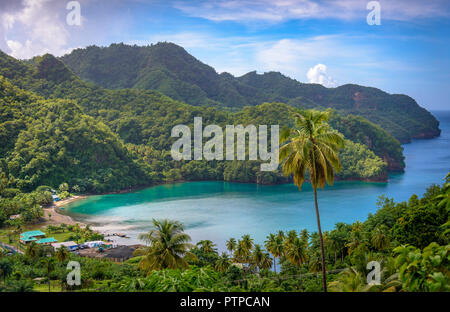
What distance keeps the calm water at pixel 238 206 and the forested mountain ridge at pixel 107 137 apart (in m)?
3.21

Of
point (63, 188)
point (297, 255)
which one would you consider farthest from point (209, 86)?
point (297, 255)

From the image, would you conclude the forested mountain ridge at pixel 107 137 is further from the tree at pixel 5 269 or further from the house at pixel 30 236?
the tree at pixel 5 269

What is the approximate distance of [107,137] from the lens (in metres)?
57.4

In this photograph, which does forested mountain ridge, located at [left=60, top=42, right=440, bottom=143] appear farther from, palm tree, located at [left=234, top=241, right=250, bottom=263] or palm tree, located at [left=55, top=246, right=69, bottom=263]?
palm tree, located at [left=55, top=246, right=69, bottom=263]

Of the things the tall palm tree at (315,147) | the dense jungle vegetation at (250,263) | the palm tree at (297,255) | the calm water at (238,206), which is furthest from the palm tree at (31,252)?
the tall palm tree at (315,147)

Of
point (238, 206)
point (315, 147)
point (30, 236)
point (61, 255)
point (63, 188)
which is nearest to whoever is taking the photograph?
point (315, 147)

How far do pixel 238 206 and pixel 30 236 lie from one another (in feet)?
71.0

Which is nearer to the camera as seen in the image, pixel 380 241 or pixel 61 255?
pixel 380 241

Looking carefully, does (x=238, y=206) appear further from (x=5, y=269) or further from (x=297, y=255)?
(x=5, y=269)

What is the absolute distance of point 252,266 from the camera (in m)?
20.8

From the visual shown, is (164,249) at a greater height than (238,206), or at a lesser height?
greater

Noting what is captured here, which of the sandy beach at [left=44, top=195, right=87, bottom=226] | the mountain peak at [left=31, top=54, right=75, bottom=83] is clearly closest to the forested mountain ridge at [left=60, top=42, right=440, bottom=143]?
the mountain peak at [left=31, top=54, right=75, bottom=83]

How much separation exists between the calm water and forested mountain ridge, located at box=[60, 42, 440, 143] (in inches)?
2138
